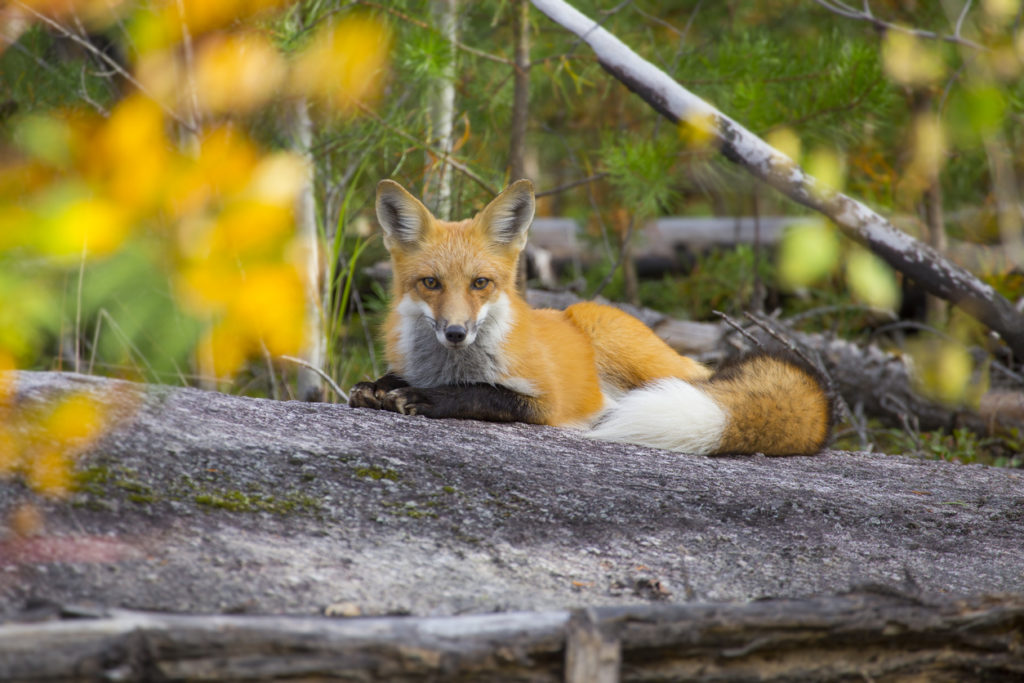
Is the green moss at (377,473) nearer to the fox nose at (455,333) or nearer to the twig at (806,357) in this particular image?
the fox nose at (455,333)

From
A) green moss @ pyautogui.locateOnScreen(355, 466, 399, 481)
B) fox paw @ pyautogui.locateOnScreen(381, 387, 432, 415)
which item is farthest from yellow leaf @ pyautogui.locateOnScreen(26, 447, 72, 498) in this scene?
fox paw @ pyautogui.locateOnScreen(381, 387, 432, 415)

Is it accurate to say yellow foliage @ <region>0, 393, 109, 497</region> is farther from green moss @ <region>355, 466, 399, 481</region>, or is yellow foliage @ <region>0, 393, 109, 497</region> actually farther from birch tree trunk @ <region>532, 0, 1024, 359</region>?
birch tree trunk @ <region>532, 0, 1024, 359</region>

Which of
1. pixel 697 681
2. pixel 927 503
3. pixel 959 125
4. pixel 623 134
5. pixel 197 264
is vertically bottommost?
pixel 697 681

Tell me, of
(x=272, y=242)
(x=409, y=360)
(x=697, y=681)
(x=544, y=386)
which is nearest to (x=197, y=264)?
(x=272, y=242)

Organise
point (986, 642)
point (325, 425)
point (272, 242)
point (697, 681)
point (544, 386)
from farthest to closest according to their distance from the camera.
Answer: point (272, 242) < point (544, 386) < point (325, 425) < point (986, 642) < point (697, 681)

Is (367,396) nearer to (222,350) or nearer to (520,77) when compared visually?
(222,350)

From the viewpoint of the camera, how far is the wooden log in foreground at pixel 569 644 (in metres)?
1.16

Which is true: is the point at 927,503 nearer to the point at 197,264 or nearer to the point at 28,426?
the point at 28,426

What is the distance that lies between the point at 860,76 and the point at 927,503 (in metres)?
2.38

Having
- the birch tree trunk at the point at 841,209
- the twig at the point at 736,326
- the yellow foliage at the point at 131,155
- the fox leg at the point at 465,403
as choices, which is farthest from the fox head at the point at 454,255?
the yellow foliage at the point at 131,155

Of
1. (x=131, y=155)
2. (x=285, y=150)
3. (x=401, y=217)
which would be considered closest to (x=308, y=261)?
(x=285, y=150)

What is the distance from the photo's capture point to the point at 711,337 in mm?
5090

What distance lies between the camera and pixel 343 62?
405cm

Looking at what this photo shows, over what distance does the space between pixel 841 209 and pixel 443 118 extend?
2037 millimetres
